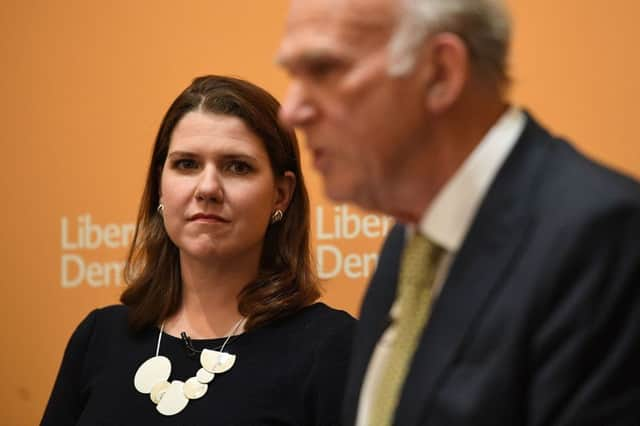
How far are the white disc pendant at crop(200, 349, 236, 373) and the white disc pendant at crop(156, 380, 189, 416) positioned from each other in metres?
0.06

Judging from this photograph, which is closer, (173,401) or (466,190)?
(466,190)

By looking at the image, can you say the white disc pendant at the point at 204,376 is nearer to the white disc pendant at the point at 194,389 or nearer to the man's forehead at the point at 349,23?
the white disc pendant at the point at 194,389

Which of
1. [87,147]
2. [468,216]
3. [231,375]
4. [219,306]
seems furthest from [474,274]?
[87,147]

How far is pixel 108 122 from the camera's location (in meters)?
2.72

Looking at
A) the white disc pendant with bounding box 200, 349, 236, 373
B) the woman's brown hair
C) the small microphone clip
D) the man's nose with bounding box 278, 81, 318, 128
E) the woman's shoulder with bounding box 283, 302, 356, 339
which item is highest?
the man's nose with bounding box 278, 81, 318, 128

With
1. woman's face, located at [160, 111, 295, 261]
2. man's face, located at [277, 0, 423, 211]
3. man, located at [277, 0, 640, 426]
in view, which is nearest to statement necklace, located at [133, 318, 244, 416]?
woman's face, located at [160, 111, 295, 261]

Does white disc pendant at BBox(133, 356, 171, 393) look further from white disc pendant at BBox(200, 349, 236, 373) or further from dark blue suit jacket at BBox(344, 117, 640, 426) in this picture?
dark blue suit jacket at BBox(344, 117, 640, 426)

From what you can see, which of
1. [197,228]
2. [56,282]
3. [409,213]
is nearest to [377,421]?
[409,213]

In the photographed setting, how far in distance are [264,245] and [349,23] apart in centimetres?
105

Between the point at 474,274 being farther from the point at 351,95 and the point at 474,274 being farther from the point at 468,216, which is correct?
the point at 351,95

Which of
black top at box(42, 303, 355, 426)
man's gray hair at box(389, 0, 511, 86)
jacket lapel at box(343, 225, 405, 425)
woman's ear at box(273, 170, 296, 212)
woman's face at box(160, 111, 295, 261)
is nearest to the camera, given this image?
man's gray hair at box(389, 0, 511, 86)

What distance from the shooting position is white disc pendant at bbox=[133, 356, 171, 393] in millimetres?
1998

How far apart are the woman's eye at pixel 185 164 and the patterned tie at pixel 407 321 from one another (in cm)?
89

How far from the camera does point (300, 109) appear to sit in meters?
1.25
